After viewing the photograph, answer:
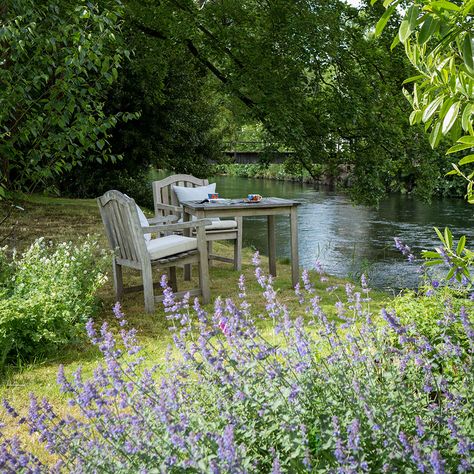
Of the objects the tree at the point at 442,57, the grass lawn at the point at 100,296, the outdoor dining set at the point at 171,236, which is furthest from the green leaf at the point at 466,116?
the outdoor dining set at the point at 171,236

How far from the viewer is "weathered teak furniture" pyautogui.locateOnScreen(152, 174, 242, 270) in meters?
6.96

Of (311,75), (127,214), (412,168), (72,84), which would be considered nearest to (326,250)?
(412,168)

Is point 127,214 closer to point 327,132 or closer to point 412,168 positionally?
point 327,132

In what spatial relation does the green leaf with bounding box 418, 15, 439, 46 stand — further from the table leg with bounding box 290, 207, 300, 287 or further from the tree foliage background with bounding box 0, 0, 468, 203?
the tree foliage background with bounding box 0, 0, 468, 203

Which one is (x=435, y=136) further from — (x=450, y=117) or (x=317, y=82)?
(x=317, y=82)

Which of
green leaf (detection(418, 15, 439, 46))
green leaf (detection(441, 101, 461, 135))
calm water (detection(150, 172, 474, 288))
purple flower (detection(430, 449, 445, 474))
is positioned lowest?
calm water (detection(150, 172, 474, 288))

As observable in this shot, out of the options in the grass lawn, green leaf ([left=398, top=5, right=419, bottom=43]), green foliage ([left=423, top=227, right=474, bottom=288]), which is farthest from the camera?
the grass lawn

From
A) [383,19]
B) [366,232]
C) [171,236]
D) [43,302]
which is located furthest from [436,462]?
[366,232]

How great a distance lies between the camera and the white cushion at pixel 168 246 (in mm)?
5434

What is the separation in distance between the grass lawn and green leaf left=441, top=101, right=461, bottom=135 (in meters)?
1.56

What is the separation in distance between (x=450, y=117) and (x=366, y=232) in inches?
512

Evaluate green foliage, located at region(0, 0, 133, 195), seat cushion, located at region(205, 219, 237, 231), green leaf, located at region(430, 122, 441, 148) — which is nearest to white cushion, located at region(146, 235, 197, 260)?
green foliage, located at region(0, 0, 133, 195)

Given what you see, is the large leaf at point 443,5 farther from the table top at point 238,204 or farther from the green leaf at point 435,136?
the table top at point 238,204

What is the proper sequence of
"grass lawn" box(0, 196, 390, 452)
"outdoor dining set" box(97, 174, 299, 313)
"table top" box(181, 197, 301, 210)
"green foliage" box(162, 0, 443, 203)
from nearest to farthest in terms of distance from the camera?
"grass lawn" box(0, 196, 390, 452)
"outdoor dining set" box(97, 174, 299, 313)
"table top" box(181, 197, 301, 210)
"green foliage" box(162, 0, 443, 203)
